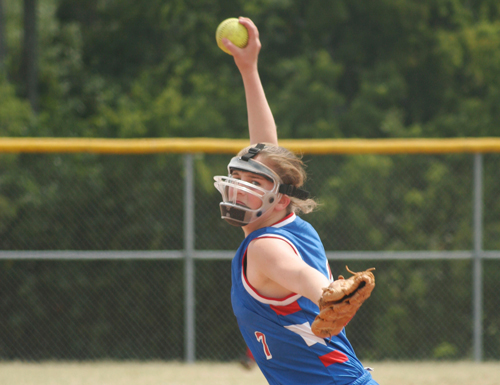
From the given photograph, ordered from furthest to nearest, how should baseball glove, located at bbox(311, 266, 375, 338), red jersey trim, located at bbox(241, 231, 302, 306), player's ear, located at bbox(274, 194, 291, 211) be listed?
player's ear, located at bbox(274, 194, 291, 211), red jersey trim, located at bbox(241, 231, 302, 306), baseball glove, located at bbox(311, 266, 375, 338)

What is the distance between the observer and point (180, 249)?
23.4 ft

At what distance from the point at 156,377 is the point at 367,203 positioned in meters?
3.38

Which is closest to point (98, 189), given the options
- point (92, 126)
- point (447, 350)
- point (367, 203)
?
point (92, 126)

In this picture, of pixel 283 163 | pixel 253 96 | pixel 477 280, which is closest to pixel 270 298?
pixel 283 163

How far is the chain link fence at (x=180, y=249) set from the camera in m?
7.11

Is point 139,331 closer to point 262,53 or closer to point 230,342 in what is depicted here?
point 230,342

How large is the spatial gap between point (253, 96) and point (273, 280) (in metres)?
1.22

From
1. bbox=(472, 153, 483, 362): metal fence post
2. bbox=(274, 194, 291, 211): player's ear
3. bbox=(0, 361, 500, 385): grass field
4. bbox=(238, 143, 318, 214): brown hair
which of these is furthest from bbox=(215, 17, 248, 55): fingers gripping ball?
bbox=(472, 153, 483, 362): metal fence post

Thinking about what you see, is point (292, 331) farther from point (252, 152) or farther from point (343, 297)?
point (252, 152)

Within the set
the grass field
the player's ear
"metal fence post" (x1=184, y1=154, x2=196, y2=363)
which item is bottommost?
the grass field

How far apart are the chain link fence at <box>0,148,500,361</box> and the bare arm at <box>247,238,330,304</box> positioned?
499 centimetres

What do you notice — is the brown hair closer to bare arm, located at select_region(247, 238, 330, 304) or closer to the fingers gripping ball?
bare arm, located at select_region(247, 238, 330, 304)

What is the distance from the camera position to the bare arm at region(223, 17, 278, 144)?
9.30ft

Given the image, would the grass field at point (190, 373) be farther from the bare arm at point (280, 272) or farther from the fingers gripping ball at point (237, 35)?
the bare arm at point (280, 272)
